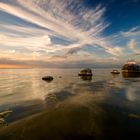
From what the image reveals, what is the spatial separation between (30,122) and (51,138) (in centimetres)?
429

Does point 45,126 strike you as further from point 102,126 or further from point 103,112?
point 103,112

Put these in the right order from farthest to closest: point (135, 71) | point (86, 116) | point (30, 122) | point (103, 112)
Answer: point (135, 71)
point (103, 112)
point (86, 116)
point (30, 122)

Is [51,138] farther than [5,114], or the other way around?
[5,114]

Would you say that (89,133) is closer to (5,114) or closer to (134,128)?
(134,128)

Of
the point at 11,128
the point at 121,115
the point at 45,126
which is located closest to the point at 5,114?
the point at 11,128

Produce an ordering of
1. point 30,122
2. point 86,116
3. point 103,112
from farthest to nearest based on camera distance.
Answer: point 103,112 < point 86,116 < point 30,122

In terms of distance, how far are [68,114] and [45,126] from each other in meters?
4.24

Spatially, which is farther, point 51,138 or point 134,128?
point 134,128

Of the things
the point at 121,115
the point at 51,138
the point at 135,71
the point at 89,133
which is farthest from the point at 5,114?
the point at 135,71

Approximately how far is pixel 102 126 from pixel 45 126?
6114 mm

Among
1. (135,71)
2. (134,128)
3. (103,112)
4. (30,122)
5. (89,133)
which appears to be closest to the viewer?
(89,133)

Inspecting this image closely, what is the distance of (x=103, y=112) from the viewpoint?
19062 mm

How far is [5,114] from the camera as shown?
1945 centimetres

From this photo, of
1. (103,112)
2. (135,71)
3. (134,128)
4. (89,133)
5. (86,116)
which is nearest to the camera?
(89,133)
